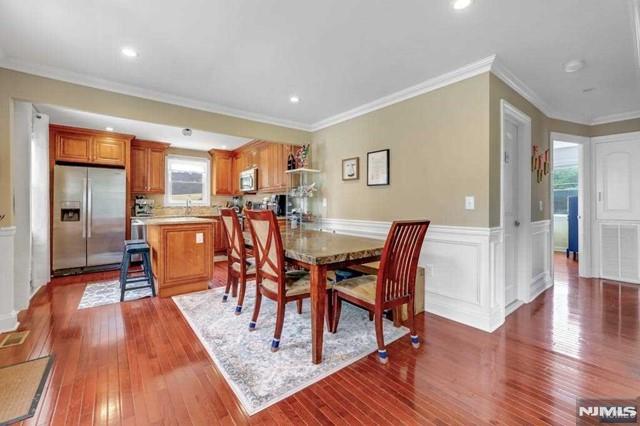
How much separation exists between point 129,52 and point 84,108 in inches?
37.7

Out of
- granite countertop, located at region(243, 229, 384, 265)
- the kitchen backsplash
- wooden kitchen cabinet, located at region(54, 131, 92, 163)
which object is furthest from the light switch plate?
wooden kitchen cabinet, located at region(54, 131, 92, 163)

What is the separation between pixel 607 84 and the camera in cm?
303

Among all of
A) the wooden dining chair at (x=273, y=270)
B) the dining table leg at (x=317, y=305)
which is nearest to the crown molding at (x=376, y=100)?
the wooden dining chair at (x=273, y=270)

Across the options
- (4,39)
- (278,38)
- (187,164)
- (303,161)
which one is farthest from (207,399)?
(187,164)

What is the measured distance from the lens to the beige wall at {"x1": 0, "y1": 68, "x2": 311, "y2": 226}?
8.47 feet

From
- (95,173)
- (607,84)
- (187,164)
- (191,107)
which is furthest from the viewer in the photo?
(187,164)

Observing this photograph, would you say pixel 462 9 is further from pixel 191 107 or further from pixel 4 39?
pixel 4 39

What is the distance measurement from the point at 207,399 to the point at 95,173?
4624mm

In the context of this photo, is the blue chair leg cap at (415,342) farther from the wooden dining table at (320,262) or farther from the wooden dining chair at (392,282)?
the wooden dining table at (320,262)

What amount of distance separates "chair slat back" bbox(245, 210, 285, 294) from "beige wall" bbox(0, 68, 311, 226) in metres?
2.02

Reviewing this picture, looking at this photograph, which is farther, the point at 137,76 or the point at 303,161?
the point at 303,161

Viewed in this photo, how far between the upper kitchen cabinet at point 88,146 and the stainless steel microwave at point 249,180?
2144mm

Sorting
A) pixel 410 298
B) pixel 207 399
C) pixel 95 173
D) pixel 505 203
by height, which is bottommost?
pixel 207 399

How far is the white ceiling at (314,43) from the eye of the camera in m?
1.91
